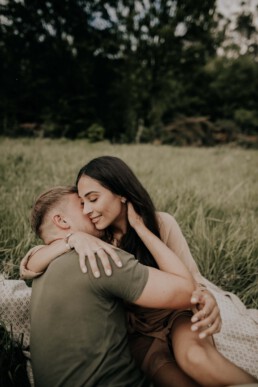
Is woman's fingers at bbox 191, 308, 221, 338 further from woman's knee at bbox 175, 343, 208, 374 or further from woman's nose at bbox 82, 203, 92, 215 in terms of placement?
woman's nose at bbox 82, 203, 92, 215

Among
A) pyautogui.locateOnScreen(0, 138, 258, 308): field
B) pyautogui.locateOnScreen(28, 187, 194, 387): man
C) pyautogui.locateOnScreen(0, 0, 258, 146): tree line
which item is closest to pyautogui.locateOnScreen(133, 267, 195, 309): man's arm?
pyautogui.locateOnScreen(28, 187, 194, 387): man

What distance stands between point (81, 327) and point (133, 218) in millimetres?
752

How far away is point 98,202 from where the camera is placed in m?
1.79

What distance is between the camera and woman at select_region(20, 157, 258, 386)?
1.56 m

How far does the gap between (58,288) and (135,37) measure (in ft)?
45.3

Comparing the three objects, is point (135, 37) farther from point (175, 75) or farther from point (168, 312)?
point (168, 312)

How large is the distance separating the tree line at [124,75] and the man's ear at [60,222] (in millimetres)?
9790

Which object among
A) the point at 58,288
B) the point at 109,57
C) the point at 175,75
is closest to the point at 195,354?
the point at 58,288

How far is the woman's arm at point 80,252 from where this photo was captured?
1.25 m

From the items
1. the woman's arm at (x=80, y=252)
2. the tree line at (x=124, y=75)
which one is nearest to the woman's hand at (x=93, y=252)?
the woman's arm at (x=80, y=252)

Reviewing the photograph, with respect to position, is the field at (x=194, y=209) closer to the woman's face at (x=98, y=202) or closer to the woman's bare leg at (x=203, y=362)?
the woman's face at (x=98, y=202)

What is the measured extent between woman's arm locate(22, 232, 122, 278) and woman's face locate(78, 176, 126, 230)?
0.28 m

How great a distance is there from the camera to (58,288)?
1.25 metres

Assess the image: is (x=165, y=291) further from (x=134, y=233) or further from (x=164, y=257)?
(x=134, y=233)
